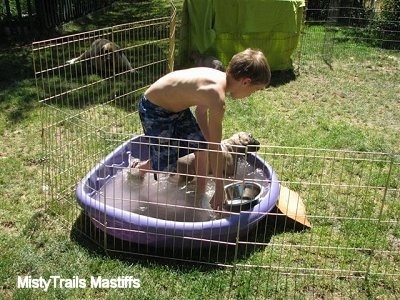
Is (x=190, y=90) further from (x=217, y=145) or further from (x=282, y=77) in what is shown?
(x=282, y=77)

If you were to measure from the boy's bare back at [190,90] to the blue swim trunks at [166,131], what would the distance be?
0.08 meters

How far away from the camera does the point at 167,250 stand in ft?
12.3

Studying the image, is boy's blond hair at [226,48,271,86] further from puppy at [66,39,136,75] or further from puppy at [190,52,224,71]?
puppy at [190,52,224,71]

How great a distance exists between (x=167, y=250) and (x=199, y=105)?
1.11m

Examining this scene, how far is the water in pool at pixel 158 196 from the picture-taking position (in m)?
4.04

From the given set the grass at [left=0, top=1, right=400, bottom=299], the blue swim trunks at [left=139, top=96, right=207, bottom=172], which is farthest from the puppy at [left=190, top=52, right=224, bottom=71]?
the blue swim trunks at [left=139, top=96, right=207, bottom=172]

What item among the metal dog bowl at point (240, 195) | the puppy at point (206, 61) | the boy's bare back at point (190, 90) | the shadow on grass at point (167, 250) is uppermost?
the boy's bare back at point (190, 90)

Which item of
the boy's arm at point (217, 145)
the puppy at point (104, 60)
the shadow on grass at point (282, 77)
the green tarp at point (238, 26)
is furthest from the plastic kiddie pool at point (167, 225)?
the green tarp at point (238, 26)

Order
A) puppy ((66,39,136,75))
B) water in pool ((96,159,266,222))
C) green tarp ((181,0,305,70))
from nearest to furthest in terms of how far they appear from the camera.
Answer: water in pool ((96,159,266,222)) → puppy ((66,39,136,75)) → green tarp ((181,0,305,70))

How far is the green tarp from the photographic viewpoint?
758cm

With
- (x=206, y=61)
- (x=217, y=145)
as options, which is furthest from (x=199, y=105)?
(x=206, y=61)

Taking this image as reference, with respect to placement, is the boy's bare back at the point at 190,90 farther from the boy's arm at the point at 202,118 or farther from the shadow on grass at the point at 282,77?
the shadow on grass at the point at 282,77

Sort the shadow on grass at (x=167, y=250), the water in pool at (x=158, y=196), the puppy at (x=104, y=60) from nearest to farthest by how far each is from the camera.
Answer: the shadow on grass at (x=167, y=250), the water in pool at (x=158, y=196), the puppy at (x=104, y=60)

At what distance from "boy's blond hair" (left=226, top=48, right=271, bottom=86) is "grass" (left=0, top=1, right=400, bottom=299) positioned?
1.79 feet
